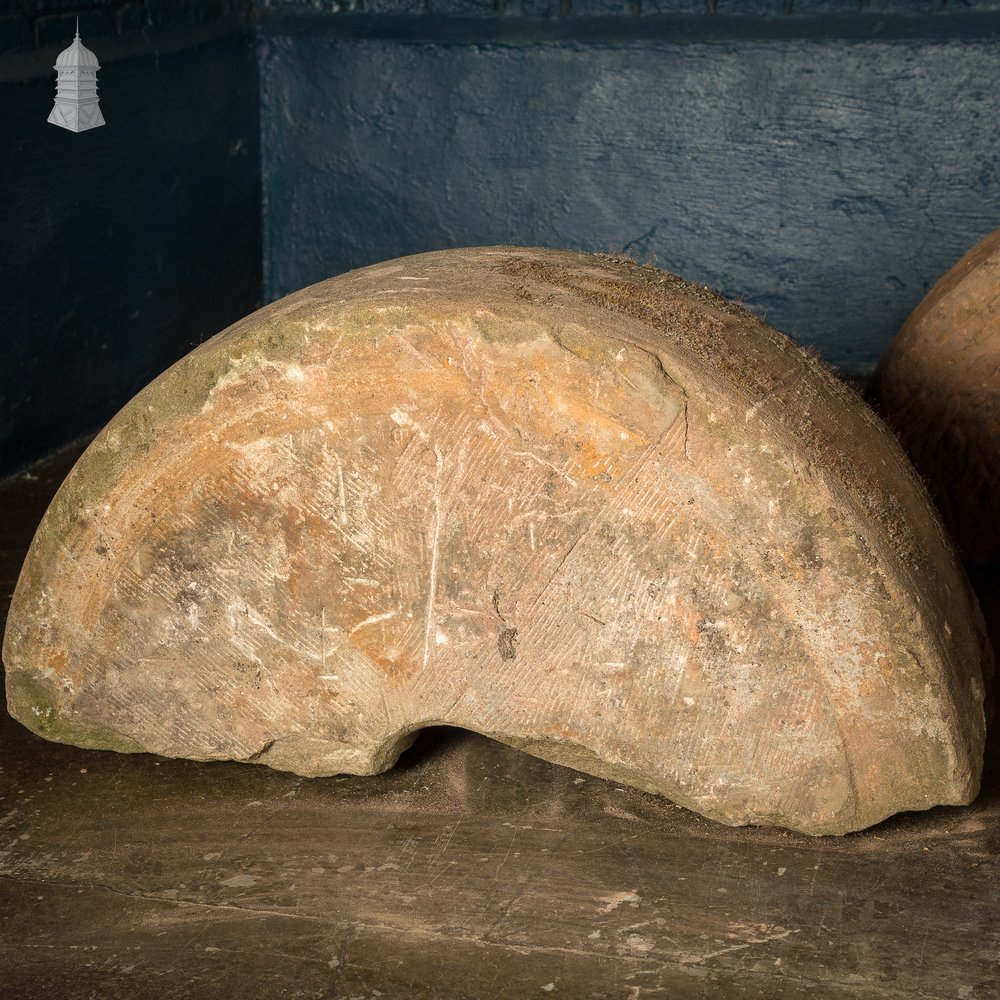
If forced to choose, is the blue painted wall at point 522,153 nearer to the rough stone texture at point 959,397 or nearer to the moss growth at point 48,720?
the rough stone texture at point 959,397

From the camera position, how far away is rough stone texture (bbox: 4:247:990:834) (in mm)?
2709

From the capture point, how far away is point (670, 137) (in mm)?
5711

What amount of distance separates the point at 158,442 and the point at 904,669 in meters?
1.62

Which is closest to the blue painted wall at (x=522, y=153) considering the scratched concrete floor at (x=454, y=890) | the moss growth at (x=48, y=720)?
the moss growth at (x=48, y=720)

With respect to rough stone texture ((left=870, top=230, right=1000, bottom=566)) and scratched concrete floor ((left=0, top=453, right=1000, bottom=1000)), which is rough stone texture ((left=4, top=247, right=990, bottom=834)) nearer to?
scratched concrete floor ((left=0, top=453, right=1000, bottom=1000))

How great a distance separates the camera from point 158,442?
115 inches

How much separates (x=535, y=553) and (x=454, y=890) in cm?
70

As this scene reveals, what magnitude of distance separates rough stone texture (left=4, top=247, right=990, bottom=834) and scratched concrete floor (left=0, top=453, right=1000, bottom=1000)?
14 centimetres

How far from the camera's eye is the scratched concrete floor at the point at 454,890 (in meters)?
2.52

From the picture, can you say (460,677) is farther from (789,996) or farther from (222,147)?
(222,147)

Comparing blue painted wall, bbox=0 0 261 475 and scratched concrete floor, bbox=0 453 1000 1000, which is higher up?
blue painted wall, bbox=0 0 261 475

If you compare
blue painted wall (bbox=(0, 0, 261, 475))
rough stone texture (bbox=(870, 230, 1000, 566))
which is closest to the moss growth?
blue painted wall (bbox=(0, 0, 261, 475))

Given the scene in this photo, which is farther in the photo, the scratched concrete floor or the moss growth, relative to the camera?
the moss growth

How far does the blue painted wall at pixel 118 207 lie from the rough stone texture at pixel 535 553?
1.99 metres
